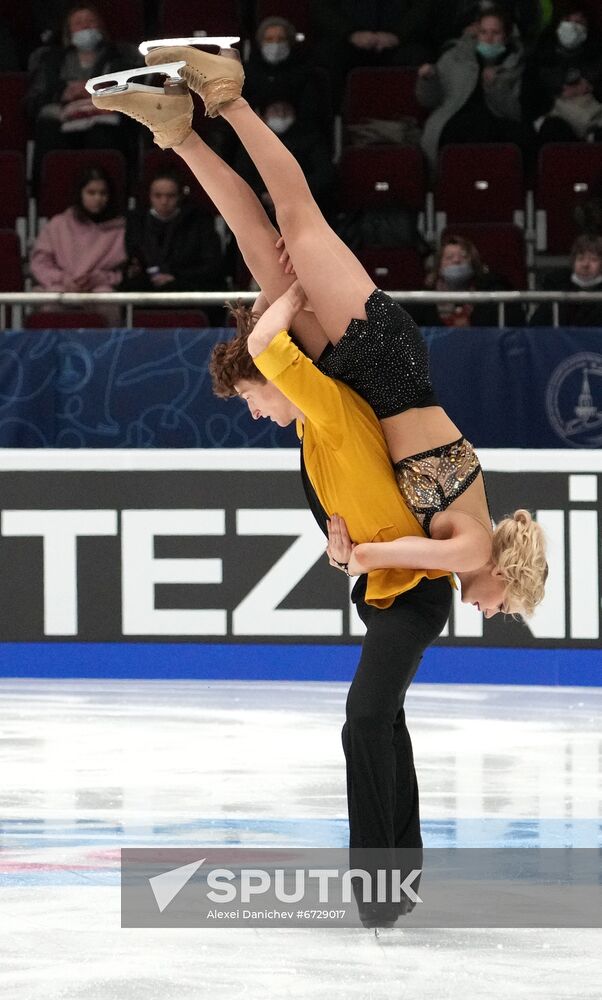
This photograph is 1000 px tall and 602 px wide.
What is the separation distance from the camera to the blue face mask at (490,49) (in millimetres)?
8453

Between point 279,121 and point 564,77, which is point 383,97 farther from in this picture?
point 564,77

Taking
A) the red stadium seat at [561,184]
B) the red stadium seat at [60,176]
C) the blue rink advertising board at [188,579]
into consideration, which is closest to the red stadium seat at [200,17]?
the red stadium seat at [60,176]

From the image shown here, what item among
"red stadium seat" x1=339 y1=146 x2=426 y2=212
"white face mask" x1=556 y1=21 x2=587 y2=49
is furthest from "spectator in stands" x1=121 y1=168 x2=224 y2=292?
"white face mask" x1=556 y1=21 x2=587 y2=49

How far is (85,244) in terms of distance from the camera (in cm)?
779

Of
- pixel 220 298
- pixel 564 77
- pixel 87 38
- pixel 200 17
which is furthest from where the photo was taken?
pixel 200 17

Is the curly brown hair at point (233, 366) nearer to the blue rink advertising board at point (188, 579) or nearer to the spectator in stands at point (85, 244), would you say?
the blue rink advertising board at point (188, 579)

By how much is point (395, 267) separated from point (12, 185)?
2.12 m

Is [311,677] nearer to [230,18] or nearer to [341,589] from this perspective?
[341,589]

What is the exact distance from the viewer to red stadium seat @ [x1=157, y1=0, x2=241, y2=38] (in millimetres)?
9008

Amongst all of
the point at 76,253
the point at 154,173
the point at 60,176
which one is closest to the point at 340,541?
the point at 76,253

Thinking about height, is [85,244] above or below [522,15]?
below

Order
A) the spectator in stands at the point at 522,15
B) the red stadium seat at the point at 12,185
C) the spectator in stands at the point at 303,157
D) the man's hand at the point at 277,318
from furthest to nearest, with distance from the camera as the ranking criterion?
the spectator in stands at the point at 522,15 < the red stadium seat at the point at 12,185 < the spectator in stands at the point at 303,157 < the man's hand at the point at 277,318

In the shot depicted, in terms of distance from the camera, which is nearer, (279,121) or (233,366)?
(233,366)

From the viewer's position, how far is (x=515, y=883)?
3635 millimetres
